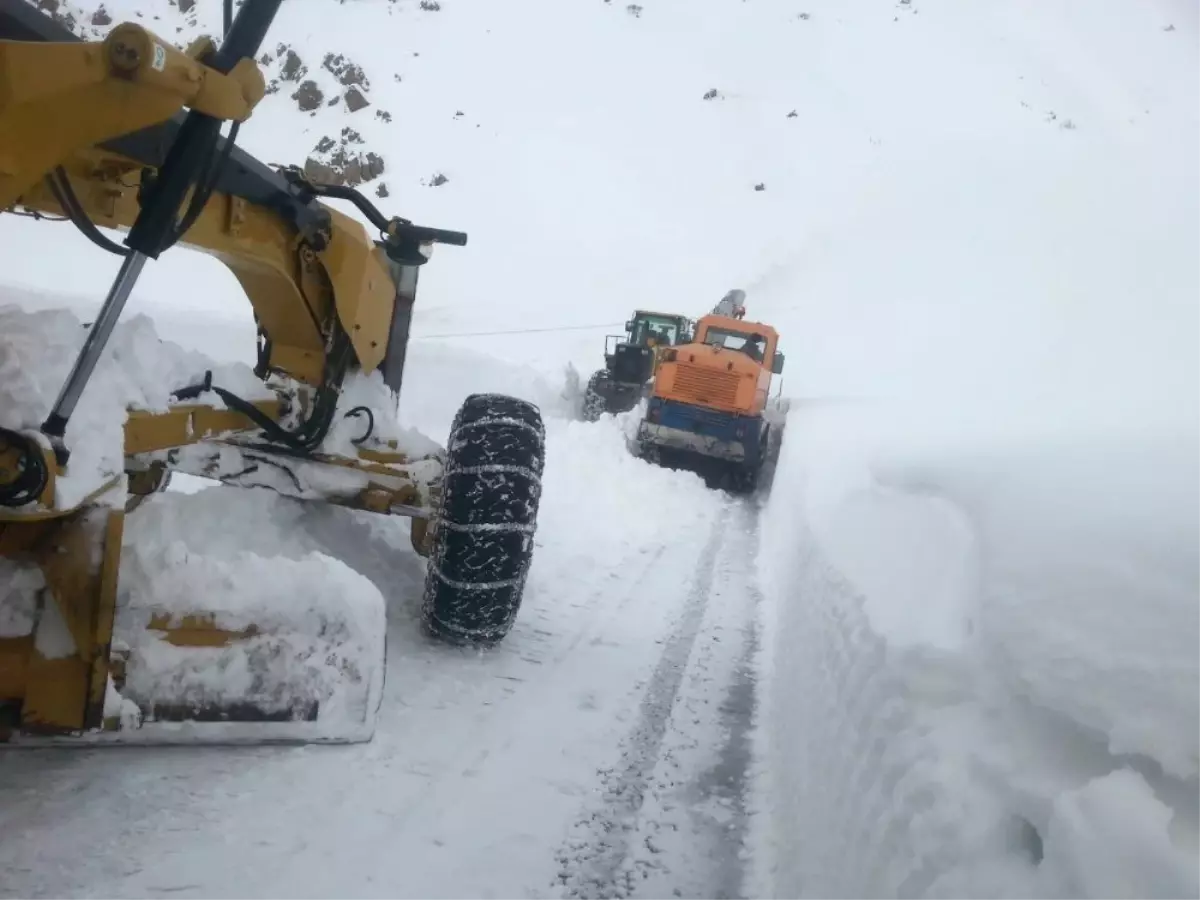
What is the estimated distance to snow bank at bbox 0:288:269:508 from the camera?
2.55 m

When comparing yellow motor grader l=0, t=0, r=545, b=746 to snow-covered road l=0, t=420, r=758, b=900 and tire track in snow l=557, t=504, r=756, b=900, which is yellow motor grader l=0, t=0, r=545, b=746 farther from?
tire track in snow l=557, t=504, r=756, b=900

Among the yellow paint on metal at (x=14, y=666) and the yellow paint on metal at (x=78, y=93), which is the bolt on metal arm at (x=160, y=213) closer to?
the yellow paint on metal at (x=78, y=93)

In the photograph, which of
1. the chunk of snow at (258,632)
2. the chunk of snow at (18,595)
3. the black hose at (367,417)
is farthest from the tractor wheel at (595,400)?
the chunk of snow at (18,595)

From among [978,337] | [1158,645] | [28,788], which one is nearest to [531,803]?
[28,788]

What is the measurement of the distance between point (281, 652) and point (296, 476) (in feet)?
4.82

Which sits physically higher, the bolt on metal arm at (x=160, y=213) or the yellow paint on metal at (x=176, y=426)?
the bolt on metal arm at (x=160, y=213)

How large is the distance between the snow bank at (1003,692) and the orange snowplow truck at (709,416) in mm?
5984

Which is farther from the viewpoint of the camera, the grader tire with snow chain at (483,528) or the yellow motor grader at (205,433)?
the grader tire with snow chain at (483,528)

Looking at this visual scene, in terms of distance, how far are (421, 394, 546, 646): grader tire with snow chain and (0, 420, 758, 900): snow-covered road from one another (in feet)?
0.68

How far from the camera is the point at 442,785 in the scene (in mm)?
3293

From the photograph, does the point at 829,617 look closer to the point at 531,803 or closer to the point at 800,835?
the point at 800,835

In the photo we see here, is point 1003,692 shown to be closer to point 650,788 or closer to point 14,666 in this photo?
Result: point 650,788

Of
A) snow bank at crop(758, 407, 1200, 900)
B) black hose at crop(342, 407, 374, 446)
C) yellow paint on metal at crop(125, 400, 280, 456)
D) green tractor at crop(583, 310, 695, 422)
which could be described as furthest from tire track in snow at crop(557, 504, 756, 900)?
green tractor at crop(583, 310, 695, 422)

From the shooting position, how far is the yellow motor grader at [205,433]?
220 cm
